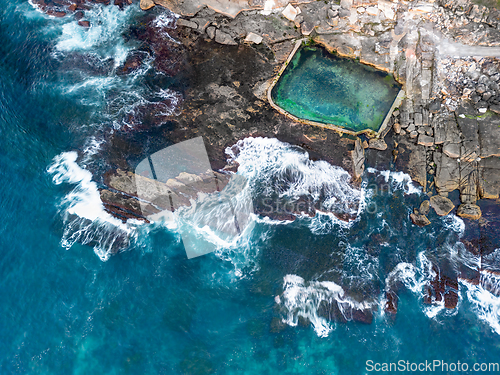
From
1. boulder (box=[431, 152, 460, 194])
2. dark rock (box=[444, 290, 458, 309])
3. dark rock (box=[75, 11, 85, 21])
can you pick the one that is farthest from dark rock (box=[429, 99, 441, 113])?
dark rock (box=[75, 11, 85, 21])

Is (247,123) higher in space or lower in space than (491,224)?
higher

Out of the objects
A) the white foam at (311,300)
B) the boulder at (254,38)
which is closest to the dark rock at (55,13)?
the boulder at (254,38)

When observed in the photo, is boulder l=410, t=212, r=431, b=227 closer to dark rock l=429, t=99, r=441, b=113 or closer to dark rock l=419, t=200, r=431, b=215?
dark rock l=419, t=200, r=431, b=215

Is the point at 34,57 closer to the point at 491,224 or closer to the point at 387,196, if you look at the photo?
the point at 387,196

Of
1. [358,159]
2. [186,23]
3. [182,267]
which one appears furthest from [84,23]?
[358,159]

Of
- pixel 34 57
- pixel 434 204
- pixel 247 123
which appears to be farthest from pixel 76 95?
pixel 434 204

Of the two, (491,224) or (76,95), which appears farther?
(76,95)

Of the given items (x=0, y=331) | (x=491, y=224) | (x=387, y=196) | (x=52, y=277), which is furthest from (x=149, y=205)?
(x=491, y=224)

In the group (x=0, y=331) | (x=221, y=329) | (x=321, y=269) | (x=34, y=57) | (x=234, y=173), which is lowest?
(x=0, y=331)
